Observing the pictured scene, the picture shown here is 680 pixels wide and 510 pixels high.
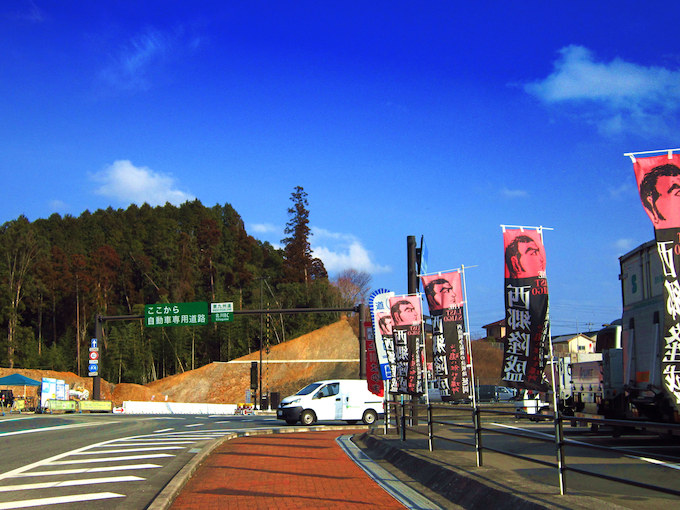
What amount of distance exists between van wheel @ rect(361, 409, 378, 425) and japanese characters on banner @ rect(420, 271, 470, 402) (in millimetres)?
12792

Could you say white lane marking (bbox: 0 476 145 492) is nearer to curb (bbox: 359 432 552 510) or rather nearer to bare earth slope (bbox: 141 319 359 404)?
curb (bbox: 359 432 552 510)

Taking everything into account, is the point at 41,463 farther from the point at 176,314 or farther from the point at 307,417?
the point at 176,314

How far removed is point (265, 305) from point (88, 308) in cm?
2722

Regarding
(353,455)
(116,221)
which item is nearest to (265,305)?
(116,221)

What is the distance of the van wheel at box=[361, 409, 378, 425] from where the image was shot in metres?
27.1

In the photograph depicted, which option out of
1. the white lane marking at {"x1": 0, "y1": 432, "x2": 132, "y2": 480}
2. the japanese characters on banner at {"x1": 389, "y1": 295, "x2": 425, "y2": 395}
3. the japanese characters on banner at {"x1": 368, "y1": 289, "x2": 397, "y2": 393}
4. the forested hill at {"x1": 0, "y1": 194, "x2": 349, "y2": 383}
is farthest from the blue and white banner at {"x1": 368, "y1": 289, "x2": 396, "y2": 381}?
the forested hill at {"x1": 0, "y1": 194, "x2": 349, "y2": 383}

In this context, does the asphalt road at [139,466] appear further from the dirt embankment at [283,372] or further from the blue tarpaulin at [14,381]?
the dirt embankment at [283,372]

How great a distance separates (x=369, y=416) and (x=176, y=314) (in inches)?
883

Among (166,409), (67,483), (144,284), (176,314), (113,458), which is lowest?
(166,409)

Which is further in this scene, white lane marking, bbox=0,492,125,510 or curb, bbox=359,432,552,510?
white lane marking, bbox=0,492,125,510

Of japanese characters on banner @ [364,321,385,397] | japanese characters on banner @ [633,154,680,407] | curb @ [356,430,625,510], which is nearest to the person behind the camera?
curb @ [356,430,625,510]

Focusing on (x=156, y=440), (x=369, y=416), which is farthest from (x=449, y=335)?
(x=369, y=416)

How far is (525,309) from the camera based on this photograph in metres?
9.62

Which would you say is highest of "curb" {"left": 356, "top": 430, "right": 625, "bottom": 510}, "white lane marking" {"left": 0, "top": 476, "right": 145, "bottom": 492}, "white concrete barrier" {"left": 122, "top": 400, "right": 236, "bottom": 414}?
"curb" {"left": 356, "top": 430, "right": 625, "bottom": 510}
